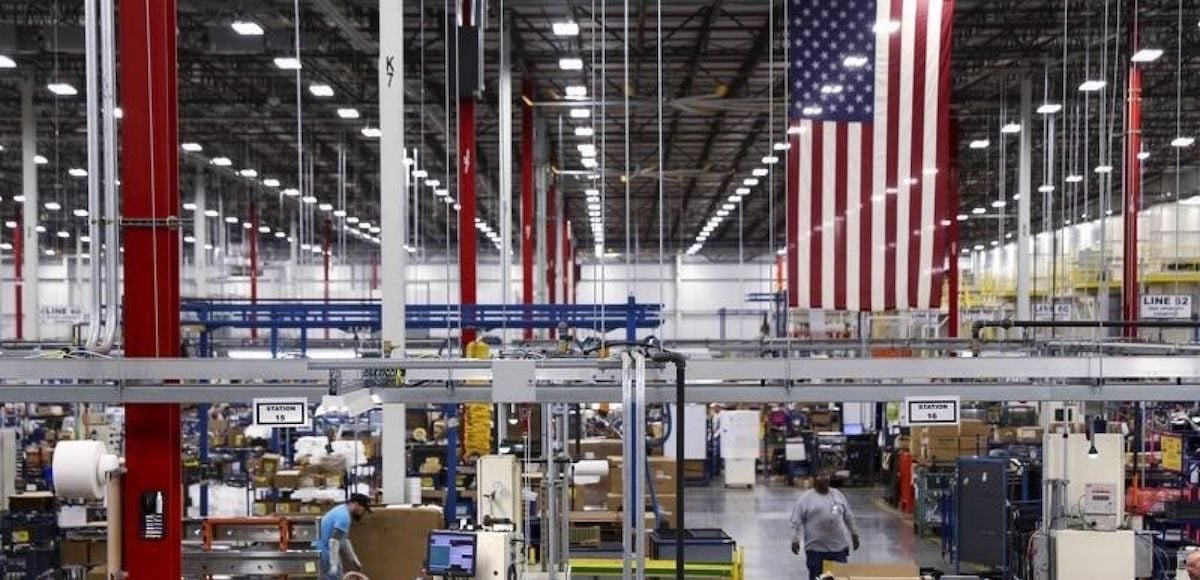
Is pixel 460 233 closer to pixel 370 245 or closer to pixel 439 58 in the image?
pixel 439 58

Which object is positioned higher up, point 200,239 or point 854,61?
point 854,61

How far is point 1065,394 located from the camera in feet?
24.1

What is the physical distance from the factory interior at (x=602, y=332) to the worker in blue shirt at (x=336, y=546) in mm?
36

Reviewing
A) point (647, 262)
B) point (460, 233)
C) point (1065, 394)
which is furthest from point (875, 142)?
point (647, 262)

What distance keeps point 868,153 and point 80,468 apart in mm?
6201

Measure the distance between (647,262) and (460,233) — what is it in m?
35.9

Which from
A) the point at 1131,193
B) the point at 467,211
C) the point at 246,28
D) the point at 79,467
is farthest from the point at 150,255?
the point at 1131,193

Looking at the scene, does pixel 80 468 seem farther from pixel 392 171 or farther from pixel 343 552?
pixel 392 171

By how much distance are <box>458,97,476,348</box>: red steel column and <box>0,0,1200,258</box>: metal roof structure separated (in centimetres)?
56

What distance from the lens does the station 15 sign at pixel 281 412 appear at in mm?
7270

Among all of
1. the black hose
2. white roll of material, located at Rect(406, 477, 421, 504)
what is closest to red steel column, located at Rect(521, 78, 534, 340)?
white roll of material, located at Rect(406, 477, 421, 504)

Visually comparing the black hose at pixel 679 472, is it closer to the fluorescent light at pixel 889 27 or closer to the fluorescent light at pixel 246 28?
the fluorescent light at pixel 889 27

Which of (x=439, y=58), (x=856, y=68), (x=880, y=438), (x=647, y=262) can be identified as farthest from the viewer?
(x=647, y=262)

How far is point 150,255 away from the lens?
7777 millimetres
